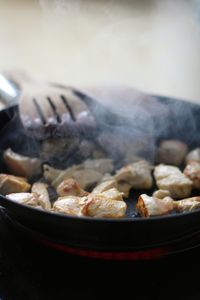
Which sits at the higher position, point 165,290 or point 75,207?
point 75,207

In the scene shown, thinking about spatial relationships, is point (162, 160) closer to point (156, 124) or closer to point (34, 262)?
point (156, 124)

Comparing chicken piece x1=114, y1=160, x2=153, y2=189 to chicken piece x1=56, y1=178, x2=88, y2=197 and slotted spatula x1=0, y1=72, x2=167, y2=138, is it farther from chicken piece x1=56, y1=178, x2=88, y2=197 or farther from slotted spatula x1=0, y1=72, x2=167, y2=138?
slotted spatula x1=0, y1=72, x2=167, y2=138

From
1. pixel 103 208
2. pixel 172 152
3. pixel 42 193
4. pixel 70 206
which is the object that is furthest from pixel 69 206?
pixel 172 152

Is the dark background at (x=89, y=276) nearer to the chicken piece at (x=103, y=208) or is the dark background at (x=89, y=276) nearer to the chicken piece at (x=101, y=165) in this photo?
the chicken piece at (x=103, y=208)

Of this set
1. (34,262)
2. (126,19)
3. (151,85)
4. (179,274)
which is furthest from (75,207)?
(126,19)

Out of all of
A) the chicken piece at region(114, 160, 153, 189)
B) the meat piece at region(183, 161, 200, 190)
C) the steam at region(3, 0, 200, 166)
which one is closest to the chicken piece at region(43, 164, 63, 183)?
the chicken piece at region(114, 160, 153, 189)

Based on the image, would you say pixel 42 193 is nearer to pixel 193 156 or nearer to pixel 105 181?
pixel 105 181

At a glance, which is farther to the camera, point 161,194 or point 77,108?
point 77,108
